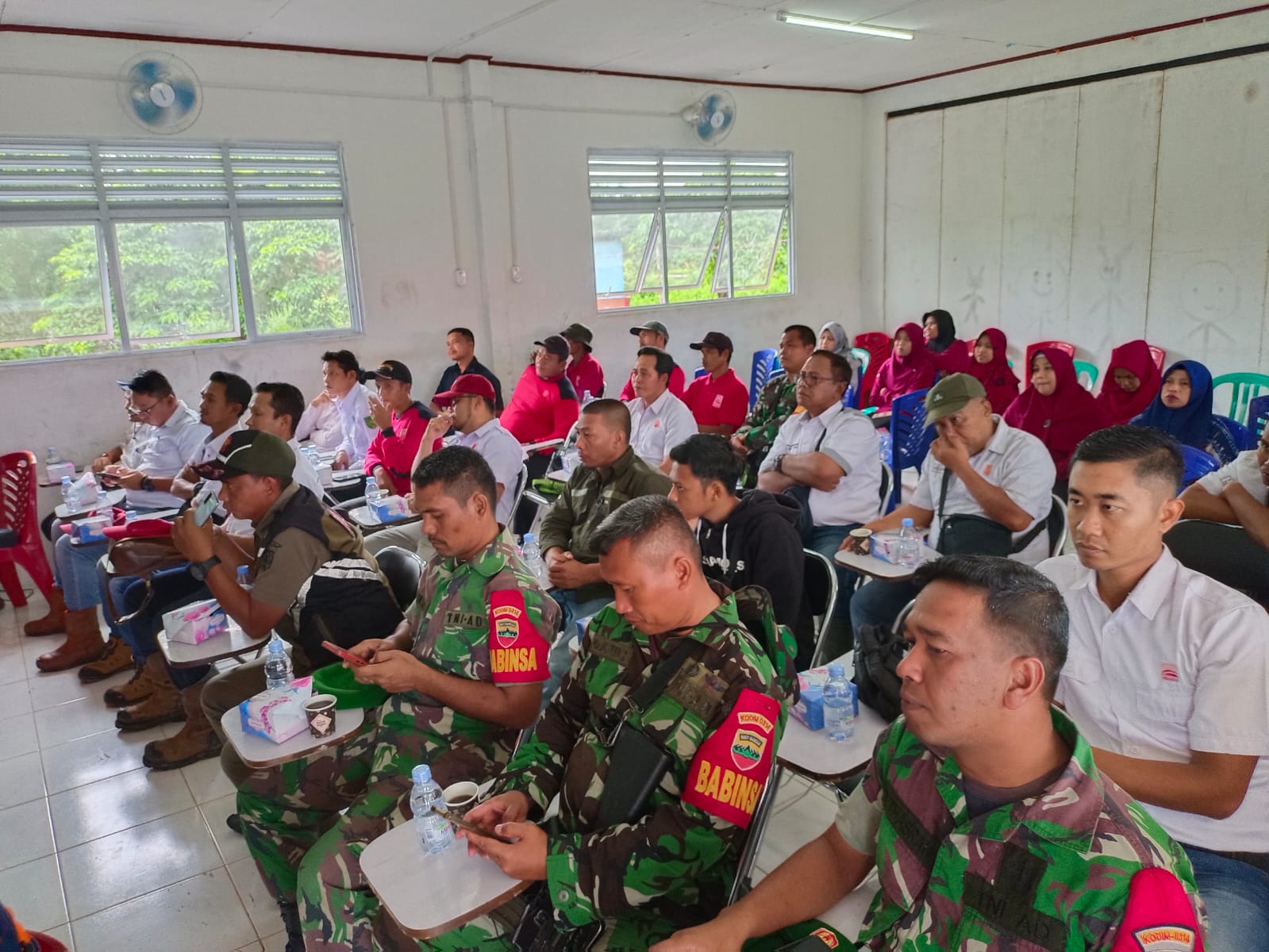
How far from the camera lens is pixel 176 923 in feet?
8.53

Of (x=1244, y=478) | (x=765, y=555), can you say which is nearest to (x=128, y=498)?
(x=765, y=555)

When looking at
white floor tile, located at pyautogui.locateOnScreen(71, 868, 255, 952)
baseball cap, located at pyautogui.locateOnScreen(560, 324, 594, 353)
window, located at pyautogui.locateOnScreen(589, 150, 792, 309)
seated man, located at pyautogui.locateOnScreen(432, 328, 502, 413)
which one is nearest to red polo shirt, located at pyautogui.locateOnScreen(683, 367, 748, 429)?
baseball cap, located at pyautogui.locateOnScreen(560, 324, 594, 353)

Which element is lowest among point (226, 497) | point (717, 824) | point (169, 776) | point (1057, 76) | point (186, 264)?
point (169, 776)

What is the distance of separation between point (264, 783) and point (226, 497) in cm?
95

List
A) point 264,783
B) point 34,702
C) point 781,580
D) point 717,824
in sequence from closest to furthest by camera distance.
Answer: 1. point 717,824
2. point 264,783
3. point 781,580
4. point 34,702

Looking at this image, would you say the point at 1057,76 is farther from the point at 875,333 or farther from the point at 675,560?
the point at 675,560

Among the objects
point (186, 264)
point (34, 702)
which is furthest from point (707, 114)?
point (34, 702)

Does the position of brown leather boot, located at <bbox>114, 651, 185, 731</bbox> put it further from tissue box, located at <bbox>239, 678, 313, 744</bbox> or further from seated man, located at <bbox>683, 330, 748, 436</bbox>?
seated man, located at <bbox>683, 330, 748, 436</bbox>

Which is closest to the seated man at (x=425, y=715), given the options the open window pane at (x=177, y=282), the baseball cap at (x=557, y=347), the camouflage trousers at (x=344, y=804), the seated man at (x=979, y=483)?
the camouflage trousers at (x=344, y=804)

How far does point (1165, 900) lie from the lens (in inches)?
42.7

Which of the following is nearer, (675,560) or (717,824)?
(717,824)

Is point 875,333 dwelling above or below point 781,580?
above

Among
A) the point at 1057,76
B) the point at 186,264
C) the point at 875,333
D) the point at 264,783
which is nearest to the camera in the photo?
the point at 264,783

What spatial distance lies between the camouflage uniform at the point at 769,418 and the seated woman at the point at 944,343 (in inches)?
102
